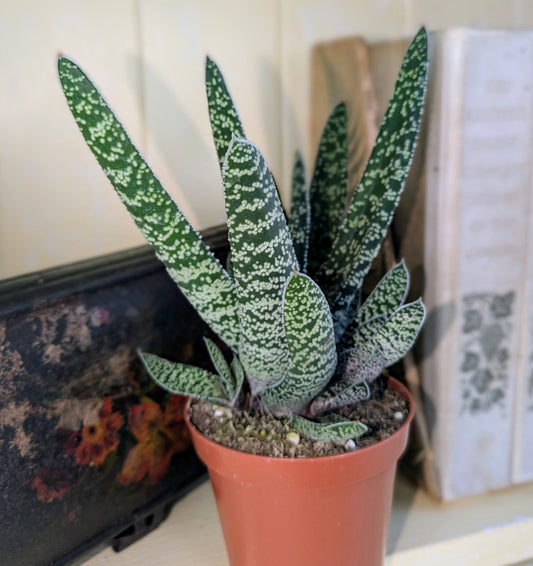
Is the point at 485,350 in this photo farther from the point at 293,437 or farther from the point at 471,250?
the point at 293,437

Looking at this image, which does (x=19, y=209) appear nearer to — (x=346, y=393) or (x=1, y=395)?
(x=1, y=395)

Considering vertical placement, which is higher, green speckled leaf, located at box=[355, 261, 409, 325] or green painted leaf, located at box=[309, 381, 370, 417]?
green speckled leaf, located at box=[355, 261, 409, 325]

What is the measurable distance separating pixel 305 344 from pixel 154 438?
190 millimetres

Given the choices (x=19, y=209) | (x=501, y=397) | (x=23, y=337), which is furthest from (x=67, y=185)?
(x=501, y=397)

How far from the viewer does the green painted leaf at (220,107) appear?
0.39 metres

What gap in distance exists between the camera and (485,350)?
1.65ft

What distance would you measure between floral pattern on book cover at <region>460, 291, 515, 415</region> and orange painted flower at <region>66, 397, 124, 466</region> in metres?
0.28

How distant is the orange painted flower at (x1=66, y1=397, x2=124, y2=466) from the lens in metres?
0.42

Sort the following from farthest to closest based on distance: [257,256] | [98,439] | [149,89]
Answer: [149,89] < [98,439] < [257,256]

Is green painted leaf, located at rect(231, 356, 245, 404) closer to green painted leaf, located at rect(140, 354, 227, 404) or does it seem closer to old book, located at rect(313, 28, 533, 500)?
green painted leaf, located at rect(140, 354, 227, 404)

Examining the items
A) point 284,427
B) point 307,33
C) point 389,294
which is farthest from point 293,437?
point 307,33

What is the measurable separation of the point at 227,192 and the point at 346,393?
158 millimetres

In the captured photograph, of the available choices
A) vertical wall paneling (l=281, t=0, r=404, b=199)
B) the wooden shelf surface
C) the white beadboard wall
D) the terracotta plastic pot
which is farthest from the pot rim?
vertical wall paneling (l=281, t=0, r=404, b=199)

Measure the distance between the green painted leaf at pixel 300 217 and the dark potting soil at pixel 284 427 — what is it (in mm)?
105
